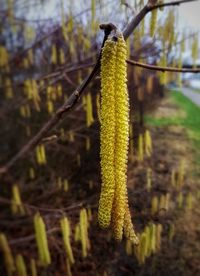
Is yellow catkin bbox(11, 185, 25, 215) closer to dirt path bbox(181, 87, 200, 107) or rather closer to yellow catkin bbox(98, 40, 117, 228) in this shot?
yellow catkin bbox(98, 40, 117, 228)

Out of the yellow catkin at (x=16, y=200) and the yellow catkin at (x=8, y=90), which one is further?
the yellow catkin at (x=8, y=90)

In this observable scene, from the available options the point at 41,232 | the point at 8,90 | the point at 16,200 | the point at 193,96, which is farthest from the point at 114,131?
the point at 193,96

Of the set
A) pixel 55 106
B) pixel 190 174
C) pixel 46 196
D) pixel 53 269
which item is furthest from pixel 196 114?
pixel 53 269

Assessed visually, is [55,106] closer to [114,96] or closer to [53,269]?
[53,269]

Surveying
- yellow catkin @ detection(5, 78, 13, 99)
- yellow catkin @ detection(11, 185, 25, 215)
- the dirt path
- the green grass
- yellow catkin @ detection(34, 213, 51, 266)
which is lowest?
the dirt path

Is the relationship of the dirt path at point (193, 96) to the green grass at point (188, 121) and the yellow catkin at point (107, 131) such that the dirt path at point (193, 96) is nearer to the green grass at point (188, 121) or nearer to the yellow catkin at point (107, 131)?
the green grass at point (188, 121)

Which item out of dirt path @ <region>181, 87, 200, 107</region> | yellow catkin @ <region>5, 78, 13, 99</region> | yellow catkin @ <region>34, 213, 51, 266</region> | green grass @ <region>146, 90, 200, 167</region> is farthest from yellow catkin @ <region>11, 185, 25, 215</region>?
dirt path @ <region>181, 87, 200, 107</region>

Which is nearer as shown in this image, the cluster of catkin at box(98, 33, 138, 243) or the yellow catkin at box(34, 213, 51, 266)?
the cluster of catkin at box(98, 33, 138, 243)

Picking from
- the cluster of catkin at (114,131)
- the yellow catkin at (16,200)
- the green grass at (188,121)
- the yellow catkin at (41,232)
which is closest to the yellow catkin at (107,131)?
the cluster of catkin at (114,131)
